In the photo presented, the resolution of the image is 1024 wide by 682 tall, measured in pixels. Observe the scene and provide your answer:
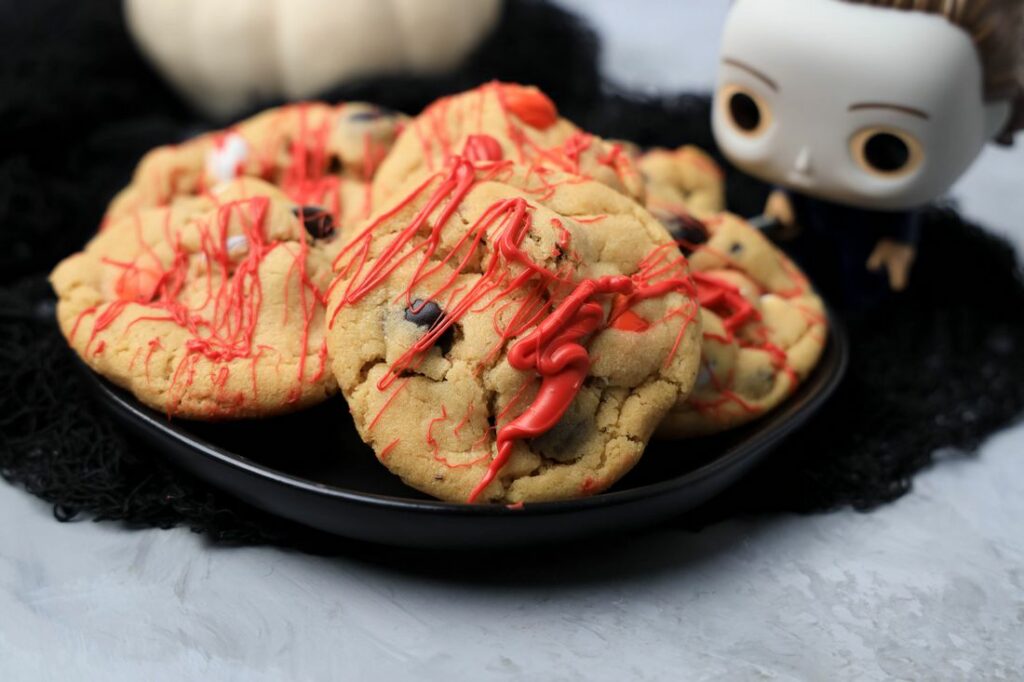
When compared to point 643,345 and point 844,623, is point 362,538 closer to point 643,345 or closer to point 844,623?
point 643,345

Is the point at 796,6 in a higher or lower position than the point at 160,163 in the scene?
higher

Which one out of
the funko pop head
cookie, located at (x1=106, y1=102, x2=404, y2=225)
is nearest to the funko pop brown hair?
the funko pop head

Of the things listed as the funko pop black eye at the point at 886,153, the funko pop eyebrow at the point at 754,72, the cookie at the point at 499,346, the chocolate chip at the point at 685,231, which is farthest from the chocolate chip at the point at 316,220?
the funko pop black eye at the point at 886,153

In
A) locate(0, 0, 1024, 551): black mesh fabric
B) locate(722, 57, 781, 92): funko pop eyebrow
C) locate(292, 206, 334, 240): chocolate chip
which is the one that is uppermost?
locate(722, 57, 781, 92): funko pop eyebrow

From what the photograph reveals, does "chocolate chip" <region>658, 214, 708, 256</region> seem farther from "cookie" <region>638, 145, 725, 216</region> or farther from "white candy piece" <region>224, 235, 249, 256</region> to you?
"white candy piece" <region>224, 235, 249, 256</region>

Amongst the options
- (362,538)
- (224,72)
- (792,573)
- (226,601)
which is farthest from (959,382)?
(224,72)

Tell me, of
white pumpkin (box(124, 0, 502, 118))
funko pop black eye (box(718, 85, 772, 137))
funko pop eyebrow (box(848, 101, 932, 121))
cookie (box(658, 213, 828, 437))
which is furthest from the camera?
white pumpkin (box(124, 0, 502, 118))

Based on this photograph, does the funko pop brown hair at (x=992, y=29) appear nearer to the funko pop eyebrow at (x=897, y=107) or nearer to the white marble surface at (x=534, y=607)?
the funko pop eyebrow at (x=897, y=107)

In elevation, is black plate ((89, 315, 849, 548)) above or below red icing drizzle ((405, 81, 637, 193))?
below
